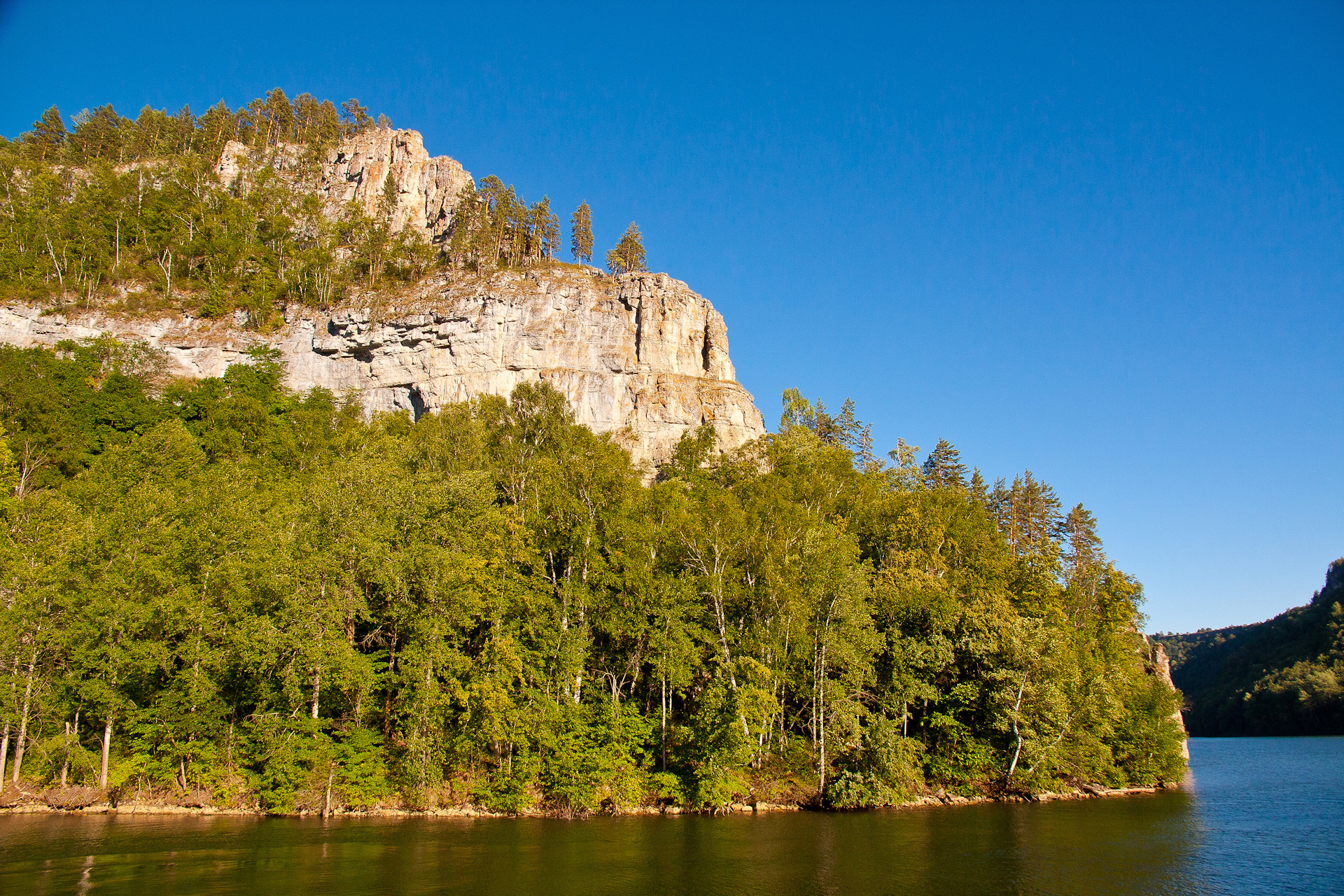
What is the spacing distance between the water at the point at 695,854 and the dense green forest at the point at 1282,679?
6824cm

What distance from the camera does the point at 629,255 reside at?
8444 cm

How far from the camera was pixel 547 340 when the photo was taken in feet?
228

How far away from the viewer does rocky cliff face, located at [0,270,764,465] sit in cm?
6669

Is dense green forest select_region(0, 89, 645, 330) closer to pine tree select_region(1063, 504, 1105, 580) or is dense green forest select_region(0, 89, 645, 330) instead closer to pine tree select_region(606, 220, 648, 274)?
pine tree select_region(606, 220, 648, 274)

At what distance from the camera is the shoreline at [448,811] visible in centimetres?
2688

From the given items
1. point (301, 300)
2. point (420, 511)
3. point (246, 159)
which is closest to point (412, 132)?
point (246, 159)

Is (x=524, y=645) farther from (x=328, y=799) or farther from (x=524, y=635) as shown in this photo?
(x=328, y=799)

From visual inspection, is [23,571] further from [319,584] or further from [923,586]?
[923,586]

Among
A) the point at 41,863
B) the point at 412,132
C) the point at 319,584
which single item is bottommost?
the point at 41,863

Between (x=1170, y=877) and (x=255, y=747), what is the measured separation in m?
30.8

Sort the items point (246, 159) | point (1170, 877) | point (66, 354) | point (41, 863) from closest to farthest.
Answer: point (41, 863), point (1170, 877), point (66, 354), point (246, 159)

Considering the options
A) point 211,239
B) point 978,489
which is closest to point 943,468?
point 978,489

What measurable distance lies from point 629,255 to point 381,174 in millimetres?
42364

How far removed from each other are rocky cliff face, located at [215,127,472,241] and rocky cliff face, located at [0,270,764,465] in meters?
32.0
